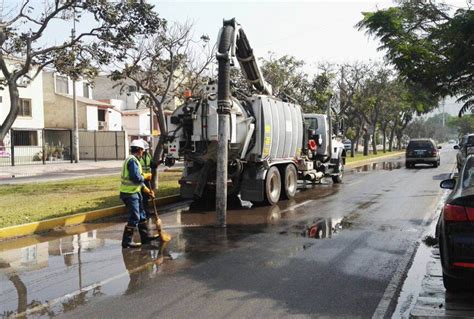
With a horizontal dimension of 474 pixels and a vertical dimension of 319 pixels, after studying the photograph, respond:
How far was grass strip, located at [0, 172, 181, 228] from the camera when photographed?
10.7 meters

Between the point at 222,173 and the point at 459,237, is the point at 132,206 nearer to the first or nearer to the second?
the point at 222,173

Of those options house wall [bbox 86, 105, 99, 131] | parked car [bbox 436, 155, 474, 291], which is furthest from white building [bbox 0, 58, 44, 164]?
parked car [bbox 436, 155, 474, 291]

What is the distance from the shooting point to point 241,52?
13.2m

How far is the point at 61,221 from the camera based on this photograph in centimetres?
1034

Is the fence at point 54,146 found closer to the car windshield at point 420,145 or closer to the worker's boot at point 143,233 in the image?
the car windshield at point 420,145

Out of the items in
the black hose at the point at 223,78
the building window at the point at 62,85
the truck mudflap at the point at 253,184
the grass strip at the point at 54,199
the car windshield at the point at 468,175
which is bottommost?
the grass strip at the point at 54,199

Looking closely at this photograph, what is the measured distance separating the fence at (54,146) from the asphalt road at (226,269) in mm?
26059

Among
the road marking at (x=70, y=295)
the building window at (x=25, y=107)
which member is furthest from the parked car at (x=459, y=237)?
the building window at (x=25, y=107)

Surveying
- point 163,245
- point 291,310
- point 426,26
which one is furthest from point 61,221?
point 426,26

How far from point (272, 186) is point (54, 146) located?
28994 millimetres

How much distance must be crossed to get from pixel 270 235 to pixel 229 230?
3.01 ft

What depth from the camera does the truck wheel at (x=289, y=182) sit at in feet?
46.5

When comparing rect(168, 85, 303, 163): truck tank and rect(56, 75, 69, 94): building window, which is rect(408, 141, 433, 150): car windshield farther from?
rect(56, 75, 69, 94): building window

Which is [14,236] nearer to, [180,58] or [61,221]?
[61,221]
